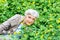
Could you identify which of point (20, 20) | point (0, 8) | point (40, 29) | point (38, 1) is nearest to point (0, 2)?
point (0, 8)

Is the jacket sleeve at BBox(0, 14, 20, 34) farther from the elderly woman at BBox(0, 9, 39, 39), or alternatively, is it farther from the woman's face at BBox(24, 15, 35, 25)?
the woman's face at BBox(24, 15, 35, 25)

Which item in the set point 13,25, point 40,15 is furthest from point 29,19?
point 40,15

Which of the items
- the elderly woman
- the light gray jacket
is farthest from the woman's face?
the light gray jacket

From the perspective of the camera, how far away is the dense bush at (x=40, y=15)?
5.65 meters

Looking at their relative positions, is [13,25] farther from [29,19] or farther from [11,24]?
[29,19]

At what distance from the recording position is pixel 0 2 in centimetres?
762

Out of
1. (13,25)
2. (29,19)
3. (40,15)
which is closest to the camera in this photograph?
(29,19)

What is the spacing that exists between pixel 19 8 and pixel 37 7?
39 centimetres

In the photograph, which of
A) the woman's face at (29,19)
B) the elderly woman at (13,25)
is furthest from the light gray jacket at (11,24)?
the woman's face at (29,19)

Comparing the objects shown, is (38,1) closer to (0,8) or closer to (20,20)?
(0,8)

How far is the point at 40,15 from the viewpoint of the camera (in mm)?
6996

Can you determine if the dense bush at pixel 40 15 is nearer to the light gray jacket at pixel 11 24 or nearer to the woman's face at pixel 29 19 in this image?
the woman's face at pixel 29 19

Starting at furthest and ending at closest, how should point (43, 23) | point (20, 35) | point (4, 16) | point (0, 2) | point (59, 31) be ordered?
point (0, 2) < point (4, 16) < point (43, 23) < point (59, 31) < point (20, 35)

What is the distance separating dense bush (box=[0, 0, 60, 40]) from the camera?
5.65m
